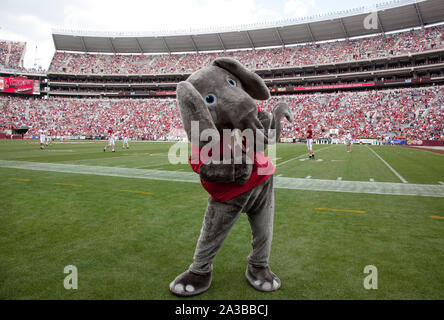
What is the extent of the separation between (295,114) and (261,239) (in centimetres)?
4206

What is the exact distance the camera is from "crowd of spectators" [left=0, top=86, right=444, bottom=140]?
35.2 metres

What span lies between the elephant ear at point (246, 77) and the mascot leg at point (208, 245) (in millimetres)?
1089

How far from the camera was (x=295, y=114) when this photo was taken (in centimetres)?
4225

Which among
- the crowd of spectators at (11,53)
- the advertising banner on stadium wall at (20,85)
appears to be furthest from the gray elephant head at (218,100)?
the crowd of spectators at (11,53)

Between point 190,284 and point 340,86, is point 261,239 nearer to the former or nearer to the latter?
point 190,284

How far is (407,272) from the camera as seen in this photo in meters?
2.68

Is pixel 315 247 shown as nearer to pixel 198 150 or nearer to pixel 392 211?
pixel 198 150

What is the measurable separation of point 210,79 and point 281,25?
50.4 meters

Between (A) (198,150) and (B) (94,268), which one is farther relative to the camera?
(B) (94,268)

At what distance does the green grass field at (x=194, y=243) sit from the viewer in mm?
2396

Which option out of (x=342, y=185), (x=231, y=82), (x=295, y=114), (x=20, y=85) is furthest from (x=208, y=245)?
(x=20, y=85)

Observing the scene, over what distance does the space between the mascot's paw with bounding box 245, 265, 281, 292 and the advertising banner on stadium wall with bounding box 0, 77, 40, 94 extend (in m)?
62.9

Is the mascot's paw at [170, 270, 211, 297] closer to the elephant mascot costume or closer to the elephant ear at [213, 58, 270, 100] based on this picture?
the elephant mascot costume
